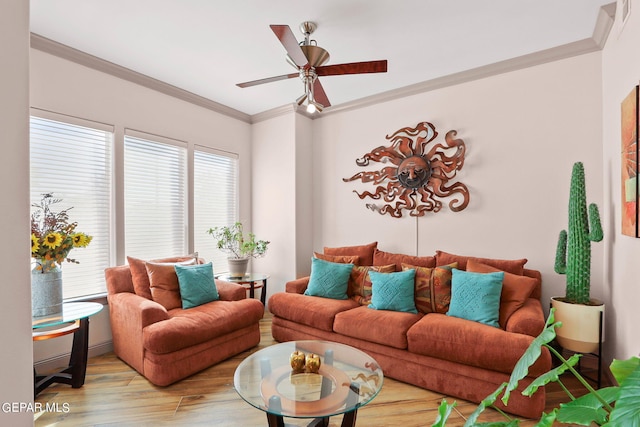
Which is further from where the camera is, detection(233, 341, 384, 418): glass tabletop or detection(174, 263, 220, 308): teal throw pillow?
detection(174, 263, 220, 308): teal throw pillow

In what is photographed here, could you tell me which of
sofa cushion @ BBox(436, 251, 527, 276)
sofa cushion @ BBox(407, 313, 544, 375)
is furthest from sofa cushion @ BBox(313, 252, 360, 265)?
sofa cushion @ BBox(407, 313, 544, 375)

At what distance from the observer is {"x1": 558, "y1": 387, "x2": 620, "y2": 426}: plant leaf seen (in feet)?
2.37

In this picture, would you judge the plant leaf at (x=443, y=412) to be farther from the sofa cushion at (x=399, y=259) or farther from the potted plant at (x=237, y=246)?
the potted plant at (x=237, y=246)

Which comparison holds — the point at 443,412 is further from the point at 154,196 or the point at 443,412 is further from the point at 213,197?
the point at 213,197

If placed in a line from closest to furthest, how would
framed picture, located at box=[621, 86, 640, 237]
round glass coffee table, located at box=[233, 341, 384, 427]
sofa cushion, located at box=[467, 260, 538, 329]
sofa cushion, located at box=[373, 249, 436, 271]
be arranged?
round glass coffee table, located at box=[233, 341, 384, 427]
framed picture, located at box=[621, 86, 640, 237]
sofa cushion, located at box=[467, 260, 538, 329]
sofa cushion, located at box=[373, 249, 436, 271]

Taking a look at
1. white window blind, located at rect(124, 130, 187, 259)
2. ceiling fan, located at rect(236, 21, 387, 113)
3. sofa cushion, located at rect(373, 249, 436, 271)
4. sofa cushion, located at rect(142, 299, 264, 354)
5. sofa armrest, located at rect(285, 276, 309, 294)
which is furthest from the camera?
sofa armrest, located at rect(285, 276, 309, 294)

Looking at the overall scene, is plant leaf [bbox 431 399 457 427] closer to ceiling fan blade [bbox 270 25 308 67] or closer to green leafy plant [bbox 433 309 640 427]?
green leafy plant [bbox 433 309 640 427]

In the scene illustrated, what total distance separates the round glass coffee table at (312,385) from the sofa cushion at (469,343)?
2.02 ft

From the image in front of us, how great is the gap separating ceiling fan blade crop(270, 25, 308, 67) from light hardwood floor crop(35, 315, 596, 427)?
96.6 inches

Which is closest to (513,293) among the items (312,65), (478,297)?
(478,297)

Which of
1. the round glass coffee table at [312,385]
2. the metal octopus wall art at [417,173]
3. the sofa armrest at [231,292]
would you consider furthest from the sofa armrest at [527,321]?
the sofa armrest at [231,292]

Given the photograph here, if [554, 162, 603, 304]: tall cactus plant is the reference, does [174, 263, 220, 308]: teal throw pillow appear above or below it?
below

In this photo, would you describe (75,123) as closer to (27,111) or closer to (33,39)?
(33,39)

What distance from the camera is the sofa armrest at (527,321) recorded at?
221 cm
